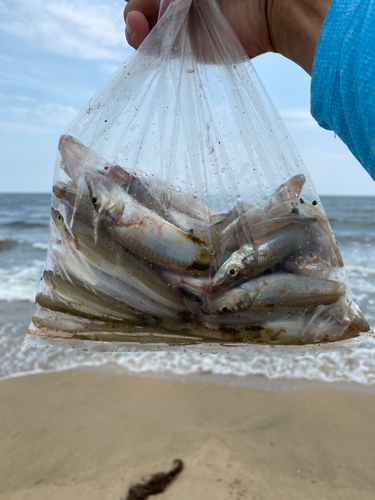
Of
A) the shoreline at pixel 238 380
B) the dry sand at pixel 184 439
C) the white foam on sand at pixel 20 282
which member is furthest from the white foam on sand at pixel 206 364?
the white foam on sand at pixel 20 282

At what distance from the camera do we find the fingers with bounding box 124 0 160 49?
5.22 feet

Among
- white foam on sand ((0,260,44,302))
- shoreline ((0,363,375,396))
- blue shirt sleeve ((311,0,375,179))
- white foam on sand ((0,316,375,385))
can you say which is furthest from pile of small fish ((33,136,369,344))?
white foam on sand ((0,260,44,302))

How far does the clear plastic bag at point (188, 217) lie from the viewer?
49.3 inches

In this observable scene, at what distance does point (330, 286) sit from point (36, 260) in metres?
7.47

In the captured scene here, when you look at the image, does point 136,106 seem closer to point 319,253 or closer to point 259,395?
point 319,253

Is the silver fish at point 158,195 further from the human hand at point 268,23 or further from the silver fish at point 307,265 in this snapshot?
the human hand at point 268,23

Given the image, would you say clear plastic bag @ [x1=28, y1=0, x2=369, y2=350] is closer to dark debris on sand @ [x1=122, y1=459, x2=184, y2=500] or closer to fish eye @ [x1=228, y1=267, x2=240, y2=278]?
fish eye @ [x1=228, y1=267, x2=240, y2=278]

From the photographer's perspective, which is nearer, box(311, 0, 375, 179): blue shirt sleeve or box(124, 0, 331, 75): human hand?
box(311, 0, 375, 179): blue shirt sleeve

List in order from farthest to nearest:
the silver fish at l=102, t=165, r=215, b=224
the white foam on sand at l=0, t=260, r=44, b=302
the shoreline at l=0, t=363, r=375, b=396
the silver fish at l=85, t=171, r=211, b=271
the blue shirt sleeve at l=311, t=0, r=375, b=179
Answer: the white foam on sand at l=0, t=260, r=44, b=302
the shoreline at l=0, t=363, r=375, b=396
the silver fish at l=102, t=165, r=215, b=224
the silver fish at l=85, t=171, r=211, b=271
the blue shirt sleeve at l=311, t=0, r=375, b=179

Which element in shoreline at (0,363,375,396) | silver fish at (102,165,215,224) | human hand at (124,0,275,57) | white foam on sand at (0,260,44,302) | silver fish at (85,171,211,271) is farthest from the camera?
white foam on sand at (0,260,44,302)

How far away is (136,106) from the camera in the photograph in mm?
1472

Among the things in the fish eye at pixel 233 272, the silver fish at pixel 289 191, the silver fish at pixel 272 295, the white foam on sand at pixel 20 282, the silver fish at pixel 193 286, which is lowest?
the white foam on sand at pixel 20 282

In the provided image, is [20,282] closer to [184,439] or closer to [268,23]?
[184,439]

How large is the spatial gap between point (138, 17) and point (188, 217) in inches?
36.2
